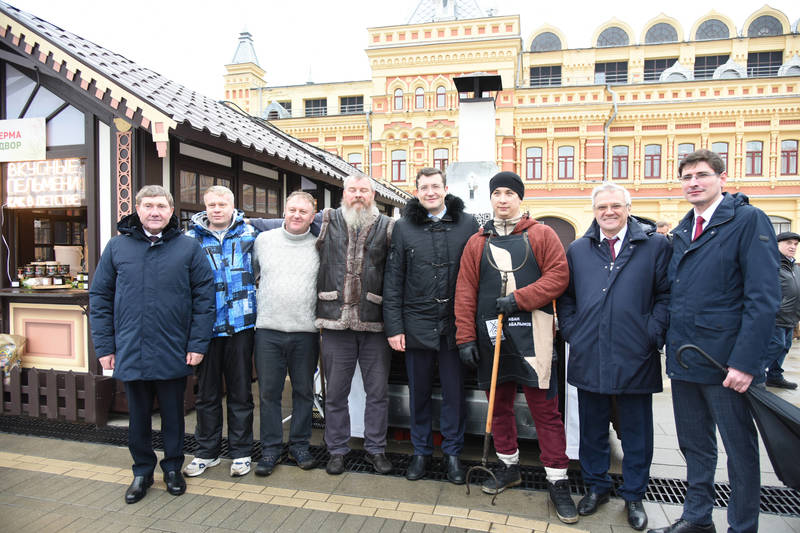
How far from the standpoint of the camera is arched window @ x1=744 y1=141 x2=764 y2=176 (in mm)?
23891

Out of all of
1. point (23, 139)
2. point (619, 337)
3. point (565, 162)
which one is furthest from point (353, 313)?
point (565, 162)

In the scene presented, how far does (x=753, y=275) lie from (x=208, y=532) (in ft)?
11.0

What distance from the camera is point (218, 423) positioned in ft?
12.9

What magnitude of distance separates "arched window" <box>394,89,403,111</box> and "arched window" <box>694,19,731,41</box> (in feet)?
59.5

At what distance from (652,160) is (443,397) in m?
24.9

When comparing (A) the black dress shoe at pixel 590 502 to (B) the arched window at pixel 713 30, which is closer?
(A) the black dress shoe at pixel 590 502

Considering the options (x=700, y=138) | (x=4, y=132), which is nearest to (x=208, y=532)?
(x=4, y=132)

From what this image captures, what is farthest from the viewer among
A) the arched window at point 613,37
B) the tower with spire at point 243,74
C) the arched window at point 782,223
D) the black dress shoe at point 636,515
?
the tower with spire at point 243,74

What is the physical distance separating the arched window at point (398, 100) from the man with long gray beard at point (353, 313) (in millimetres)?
24766

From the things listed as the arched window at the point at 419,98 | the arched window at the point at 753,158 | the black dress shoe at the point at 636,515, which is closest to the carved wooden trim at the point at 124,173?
the black dress shoe at the point at 636,515

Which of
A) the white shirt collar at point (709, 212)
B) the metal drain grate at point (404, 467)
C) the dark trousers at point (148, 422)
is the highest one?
the white shirt collar at point (709, 212)

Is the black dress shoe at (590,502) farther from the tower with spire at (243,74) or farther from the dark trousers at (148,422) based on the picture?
the tower with spire at (243,74)

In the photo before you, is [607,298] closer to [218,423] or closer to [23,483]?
[218,423]

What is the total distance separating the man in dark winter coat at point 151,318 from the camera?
136 inches
